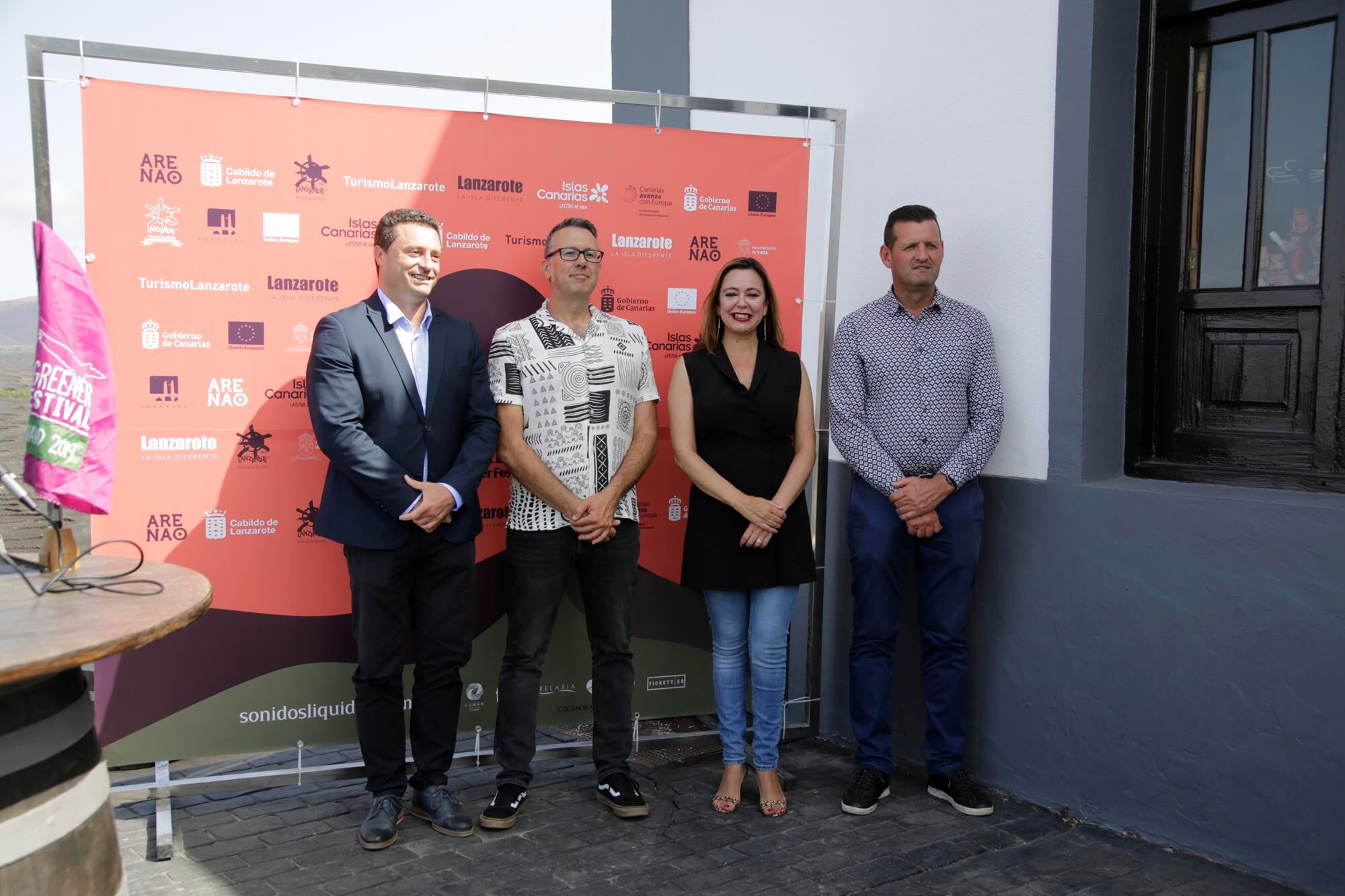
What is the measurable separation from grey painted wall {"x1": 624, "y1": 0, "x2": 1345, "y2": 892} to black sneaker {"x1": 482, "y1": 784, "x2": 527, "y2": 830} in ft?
5.53

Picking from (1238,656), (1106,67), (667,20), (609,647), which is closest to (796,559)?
(609,647)

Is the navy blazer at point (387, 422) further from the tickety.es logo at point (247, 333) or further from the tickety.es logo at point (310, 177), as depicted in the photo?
the tickety.es logo at point (310, 177)

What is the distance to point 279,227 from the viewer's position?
359 centimetres

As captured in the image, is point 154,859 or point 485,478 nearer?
point 154,859

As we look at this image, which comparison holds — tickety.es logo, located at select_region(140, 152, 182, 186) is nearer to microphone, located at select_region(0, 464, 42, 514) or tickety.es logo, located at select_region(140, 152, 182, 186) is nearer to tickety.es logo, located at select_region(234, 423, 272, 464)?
tickety.es logo, located at select_region(234, 423, 272, 464)

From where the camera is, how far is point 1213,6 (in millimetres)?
3387

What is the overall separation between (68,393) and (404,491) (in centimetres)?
105

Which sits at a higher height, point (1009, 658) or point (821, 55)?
point (821, 55)

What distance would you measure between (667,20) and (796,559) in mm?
4042

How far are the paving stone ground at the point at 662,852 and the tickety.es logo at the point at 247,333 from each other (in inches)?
64.2

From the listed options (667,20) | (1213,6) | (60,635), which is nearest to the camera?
(60,635)

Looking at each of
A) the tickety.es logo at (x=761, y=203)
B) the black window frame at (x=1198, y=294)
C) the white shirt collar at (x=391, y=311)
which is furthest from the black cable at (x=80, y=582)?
the black window frame at (x=1198, y=294)

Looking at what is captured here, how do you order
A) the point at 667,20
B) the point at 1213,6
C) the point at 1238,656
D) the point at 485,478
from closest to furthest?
the point at 1238,656 → the point at 1213,6 → the point at 485,478 → the point at 667,20

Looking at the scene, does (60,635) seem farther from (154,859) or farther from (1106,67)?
(1106,67)
